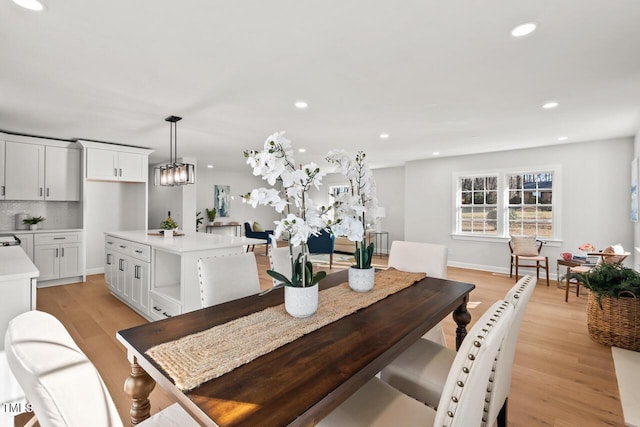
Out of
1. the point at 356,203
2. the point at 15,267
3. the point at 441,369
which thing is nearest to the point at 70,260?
the point at 15,267

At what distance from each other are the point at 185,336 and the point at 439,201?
21.3ft

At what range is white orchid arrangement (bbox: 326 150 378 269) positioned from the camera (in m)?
1.57

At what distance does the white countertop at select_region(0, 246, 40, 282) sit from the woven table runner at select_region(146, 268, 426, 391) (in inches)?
47.0

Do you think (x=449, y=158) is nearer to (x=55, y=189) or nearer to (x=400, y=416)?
(x=400, y=416)

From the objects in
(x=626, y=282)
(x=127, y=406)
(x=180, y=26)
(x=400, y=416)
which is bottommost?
(x=127, y=406)

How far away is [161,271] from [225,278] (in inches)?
75.9

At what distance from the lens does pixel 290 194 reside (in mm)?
1348

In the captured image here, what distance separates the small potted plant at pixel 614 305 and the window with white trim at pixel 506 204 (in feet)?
9.79

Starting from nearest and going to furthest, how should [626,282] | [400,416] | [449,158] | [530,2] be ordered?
[400,416] < [530,2] < [626,282] < [449,158]

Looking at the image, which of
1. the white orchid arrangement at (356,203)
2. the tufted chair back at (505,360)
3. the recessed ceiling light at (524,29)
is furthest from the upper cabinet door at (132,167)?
the tufted chair back at (505,360)

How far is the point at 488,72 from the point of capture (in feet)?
8.38

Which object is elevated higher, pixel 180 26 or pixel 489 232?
pixel 180 26

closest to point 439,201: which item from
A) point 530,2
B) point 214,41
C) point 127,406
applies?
point 530,2

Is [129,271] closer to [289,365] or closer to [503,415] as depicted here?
[289,365]
